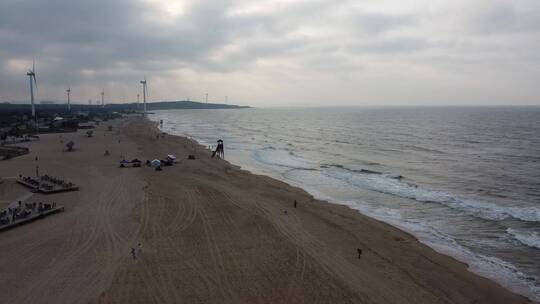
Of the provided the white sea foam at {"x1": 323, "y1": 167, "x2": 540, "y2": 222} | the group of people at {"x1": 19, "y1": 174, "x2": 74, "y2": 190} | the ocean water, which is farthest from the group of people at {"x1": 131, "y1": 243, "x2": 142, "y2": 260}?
the white sea foam at {"x1": 323, "y1": 167, "x2": 540, "y2": 222}

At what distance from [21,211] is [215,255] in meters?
14.7

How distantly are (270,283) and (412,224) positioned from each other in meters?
14.7

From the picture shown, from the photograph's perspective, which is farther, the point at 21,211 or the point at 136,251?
the point at 21,211

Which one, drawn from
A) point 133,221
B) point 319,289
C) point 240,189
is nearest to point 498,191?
point 240,189

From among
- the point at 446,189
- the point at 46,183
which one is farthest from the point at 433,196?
the point at 46,183

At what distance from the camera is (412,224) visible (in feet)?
93.1

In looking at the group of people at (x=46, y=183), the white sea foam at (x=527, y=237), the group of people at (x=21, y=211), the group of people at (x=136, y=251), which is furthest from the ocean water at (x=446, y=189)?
the group of people at (x=21, y=211)

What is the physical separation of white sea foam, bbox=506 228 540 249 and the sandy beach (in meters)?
6.44

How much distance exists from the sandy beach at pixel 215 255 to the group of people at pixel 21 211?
108 cm

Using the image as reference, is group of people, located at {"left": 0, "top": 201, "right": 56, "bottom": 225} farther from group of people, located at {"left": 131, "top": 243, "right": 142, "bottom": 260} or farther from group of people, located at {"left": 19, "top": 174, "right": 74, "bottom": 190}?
group of people, located at {"left": 131, "top": 243, "right": 142, "bottom": 260}

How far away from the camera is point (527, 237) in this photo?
25.3 metres

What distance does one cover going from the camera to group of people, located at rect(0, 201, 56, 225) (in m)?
24.4

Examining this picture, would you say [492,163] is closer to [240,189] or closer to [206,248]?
[240,189]

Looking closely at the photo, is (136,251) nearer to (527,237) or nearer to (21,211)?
(21,211)
